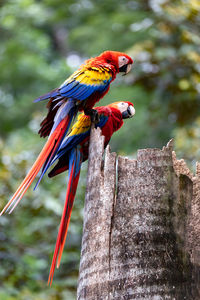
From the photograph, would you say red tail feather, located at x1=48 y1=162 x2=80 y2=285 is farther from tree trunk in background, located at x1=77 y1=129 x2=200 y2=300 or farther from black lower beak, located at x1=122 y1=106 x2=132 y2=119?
black lower beak, located at x1=122 y1=106 x2=132 y2=119

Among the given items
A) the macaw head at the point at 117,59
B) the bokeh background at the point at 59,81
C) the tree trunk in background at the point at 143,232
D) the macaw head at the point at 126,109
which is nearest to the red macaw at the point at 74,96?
the macaw head at the point at 117,59

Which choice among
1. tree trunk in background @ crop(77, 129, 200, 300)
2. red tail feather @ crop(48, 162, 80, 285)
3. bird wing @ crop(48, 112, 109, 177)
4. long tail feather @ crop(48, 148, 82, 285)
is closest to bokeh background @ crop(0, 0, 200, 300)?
bird wing @ crop(48, 112, 109, 177)

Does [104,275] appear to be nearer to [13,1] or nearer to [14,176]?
[14,176]

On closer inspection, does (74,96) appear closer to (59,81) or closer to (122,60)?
(122,60)

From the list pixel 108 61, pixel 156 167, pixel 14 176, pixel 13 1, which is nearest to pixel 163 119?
pixel 14 176

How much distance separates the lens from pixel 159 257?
1.55 m

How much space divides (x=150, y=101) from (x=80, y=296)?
4.26 metres

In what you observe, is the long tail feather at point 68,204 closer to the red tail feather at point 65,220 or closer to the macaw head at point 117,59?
the red tail feather at point 65,220

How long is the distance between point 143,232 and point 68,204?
50 centimetres

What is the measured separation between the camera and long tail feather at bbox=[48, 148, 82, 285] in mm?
1860

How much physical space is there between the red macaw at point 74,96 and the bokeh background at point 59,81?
1465 millimetres

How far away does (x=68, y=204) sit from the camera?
2.01 metres

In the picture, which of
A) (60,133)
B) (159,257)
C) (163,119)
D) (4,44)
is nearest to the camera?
(159,257)

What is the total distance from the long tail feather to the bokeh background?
53.9 inches
